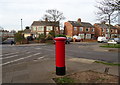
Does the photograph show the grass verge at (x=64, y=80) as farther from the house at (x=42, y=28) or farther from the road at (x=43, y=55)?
the house at (x=42, y=28)

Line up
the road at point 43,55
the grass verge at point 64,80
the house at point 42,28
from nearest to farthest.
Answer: the grass verge at point 64,80 → the road at point 43,55 → the house at point 42,28

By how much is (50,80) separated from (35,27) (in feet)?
181

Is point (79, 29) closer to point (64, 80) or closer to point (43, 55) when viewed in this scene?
point (43, 55)

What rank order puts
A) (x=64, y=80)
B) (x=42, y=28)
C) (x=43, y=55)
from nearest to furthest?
(x=64, y=80), (x=43, y=55), (x=42, y=28)

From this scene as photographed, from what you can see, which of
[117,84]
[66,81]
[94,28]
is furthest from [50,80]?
[94,28]

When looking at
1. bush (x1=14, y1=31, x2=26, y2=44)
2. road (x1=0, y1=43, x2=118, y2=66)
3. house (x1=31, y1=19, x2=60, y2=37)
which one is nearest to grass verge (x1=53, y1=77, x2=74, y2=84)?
road (x1=0, y1=43, x2=118, y2=66)

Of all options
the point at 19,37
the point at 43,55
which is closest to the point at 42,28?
the point at 19,37

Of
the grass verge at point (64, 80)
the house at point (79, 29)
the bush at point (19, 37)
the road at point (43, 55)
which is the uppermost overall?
the house at point (79, 29)

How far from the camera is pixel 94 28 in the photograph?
2392 inches

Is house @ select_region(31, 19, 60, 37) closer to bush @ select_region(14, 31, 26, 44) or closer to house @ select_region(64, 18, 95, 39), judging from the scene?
house @ select_region(64, 18, 95, 39)

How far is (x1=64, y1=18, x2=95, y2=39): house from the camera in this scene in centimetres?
5319

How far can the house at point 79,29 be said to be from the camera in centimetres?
5319

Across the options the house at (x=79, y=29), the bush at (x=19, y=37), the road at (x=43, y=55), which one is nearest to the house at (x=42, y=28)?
the house at (x=79, y=29)

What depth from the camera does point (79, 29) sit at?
54.6 metres
